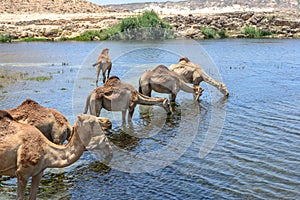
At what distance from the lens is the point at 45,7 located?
8219 centimetres

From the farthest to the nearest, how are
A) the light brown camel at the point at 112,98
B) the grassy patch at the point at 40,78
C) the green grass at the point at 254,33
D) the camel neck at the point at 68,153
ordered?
the green grass at the point at 254,33 → the grassy patch at the point at 40,78 → the light brown camel at the point at 112,98 → the camel neck at the point at 68,153

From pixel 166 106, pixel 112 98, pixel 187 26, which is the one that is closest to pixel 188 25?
pixel 187 26

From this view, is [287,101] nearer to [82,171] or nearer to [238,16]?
[82,171]

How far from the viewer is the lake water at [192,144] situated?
29.3 feet

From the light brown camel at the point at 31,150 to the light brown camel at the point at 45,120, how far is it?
1.73 metres

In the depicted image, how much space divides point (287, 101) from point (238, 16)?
142 feet

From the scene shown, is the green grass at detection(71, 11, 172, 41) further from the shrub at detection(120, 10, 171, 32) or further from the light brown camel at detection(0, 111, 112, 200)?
the light brown camel at detection(0, 111, 112, 200)

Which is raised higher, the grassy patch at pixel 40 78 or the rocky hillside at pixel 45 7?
the rocky hillside at pixel 45 7

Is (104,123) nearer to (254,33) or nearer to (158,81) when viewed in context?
(158,81)

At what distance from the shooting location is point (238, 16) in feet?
191

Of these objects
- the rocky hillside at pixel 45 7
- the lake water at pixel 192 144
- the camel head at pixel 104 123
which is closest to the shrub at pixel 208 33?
the lake water at pixel 192 144

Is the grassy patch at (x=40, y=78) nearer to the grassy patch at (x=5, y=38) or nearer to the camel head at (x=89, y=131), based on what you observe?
the camel head at (x=89, y=131)

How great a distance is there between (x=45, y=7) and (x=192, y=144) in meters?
75.6

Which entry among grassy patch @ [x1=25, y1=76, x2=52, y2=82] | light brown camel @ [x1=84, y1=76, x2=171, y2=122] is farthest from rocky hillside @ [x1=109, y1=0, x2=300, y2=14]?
light brown camel @ [x1=84, y1=76, x2=171, y2=122]
